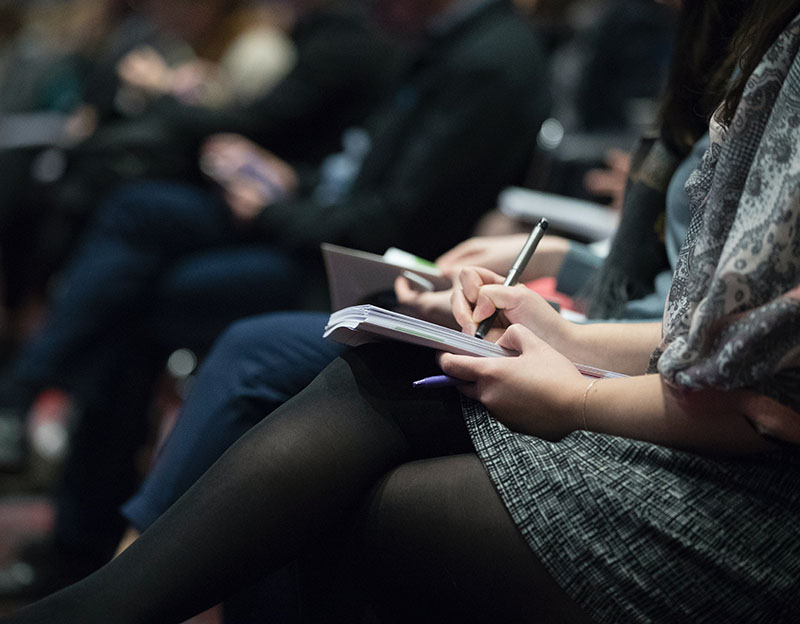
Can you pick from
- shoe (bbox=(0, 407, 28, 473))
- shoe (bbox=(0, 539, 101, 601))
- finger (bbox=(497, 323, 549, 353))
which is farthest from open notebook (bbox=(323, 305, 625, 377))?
shoe (bbox=(0, 407, 28, 473))

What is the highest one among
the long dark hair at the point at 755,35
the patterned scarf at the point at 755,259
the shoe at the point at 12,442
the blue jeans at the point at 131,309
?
the long dark hair at the point at 755,35

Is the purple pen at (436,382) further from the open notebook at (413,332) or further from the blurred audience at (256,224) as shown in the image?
the blurred audience at (256,224)

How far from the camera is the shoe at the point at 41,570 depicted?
67.0 inches

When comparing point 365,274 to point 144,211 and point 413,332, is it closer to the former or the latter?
point 413,332

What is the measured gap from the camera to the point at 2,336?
10.8 feet

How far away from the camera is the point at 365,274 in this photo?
1125mm

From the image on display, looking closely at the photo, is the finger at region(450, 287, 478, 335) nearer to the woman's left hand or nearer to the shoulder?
the woman's left hand

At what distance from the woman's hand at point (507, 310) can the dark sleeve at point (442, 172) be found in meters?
0.89

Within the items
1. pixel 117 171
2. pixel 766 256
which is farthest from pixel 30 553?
pixel 766 256

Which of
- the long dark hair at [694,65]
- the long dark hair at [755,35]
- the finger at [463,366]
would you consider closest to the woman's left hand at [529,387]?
the finger at [463,366]

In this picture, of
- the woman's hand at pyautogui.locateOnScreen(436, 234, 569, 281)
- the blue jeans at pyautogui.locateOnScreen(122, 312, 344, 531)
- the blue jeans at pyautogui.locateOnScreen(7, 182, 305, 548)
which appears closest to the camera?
the blue jeans at pyautogui.locateOnScreen(122, 312, 344, 531)

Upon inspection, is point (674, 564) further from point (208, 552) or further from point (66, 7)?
point (66, 7)

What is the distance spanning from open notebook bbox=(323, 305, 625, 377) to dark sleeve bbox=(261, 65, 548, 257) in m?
0.99

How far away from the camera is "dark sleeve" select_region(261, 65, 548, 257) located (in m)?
1.78
